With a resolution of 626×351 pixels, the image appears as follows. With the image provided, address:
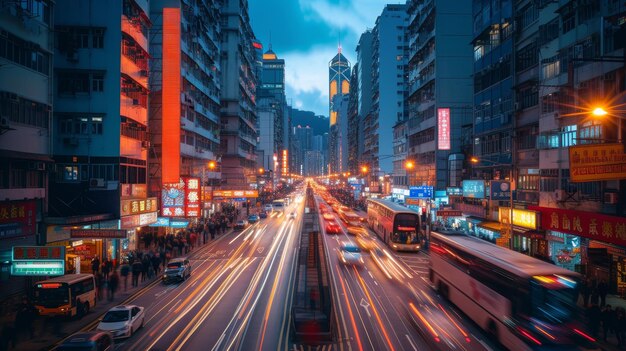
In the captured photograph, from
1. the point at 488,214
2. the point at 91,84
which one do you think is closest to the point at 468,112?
the point at 488,214

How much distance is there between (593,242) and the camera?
86.5ft

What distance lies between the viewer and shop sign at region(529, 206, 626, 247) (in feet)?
72.5

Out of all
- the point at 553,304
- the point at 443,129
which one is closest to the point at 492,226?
the point at 443,129

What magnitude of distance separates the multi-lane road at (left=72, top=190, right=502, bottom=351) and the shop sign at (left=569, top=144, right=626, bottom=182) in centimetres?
881

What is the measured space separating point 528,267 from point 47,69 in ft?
88.7

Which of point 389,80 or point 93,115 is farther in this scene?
point 389,80

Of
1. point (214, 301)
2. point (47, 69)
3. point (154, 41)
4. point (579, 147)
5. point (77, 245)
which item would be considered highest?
point (154, 41)

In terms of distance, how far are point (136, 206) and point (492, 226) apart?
1107 inches

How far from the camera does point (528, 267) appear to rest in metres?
16.7

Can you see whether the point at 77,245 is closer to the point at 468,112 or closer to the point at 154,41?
the point at 154,41

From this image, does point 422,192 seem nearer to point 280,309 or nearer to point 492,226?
point 492,226

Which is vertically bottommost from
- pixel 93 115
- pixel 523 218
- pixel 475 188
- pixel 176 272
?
pixel 176 272

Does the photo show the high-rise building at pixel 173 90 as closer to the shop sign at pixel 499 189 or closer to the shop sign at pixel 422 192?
the shop sign at pixel 422 192

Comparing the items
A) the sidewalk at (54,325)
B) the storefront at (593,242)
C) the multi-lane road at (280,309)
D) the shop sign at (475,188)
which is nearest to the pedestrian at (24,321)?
the sidewalk at (54,325)
